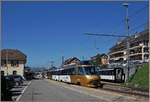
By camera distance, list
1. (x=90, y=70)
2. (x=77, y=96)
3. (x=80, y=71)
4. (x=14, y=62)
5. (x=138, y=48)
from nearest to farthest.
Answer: (x=77, y=96), (x=90, y=70), (x=80, y=71), (x=14, y=62), (x=138, y=48)

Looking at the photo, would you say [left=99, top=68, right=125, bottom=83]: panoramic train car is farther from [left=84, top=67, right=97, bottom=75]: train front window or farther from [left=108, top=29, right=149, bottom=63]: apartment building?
[left=108, top=29, right=149, bottom=63]: apartment building

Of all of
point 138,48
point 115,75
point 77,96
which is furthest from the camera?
point 138,48

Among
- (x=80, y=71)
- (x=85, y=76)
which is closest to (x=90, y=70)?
(x=85, y=76)

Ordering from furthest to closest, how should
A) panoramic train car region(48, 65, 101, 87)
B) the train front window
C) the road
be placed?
1. the train front window
2. panoramic train car region(48, 65, 101, 87)
3. the road

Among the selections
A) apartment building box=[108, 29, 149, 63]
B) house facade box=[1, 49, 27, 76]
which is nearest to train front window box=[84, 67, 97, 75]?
house facade box=[1, 49, 27, 76]

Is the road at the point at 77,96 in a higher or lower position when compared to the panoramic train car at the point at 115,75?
lower

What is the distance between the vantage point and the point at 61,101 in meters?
25.3

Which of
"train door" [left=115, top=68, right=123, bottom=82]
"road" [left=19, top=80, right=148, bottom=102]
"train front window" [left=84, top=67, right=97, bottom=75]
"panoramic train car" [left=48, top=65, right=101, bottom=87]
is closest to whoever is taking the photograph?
"road" [left=19, top=80, right=148, bottom=102]

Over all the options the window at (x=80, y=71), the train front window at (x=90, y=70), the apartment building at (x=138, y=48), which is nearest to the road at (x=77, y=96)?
the train front window at (x=90, y=70)

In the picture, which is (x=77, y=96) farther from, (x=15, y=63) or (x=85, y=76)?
(x=15, y=63)

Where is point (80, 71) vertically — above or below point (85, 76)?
above

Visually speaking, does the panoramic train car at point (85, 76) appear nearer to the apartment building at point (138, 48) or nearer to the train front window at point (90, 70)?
the train front window at point (90, 70)

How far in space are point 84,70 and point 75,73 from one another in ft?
11.2

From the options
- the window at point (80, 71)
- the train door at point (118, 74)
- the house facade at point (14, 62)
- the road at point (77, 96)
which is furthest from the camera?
the house facade at point (14, 62)
